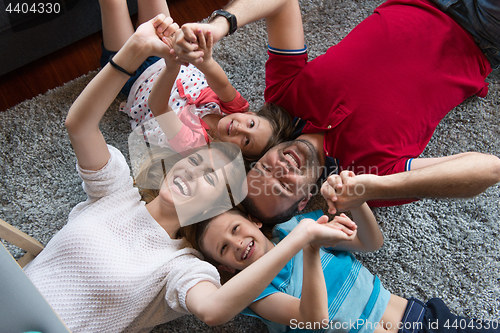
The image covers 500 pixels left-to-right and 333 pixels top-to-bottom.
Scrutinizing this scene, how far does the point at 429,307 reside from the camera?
105 cm

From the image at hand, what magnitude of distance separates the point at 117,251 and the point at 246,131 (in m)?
0.53

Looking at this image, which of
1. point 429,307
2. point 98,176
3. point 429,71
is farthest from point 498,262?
point 98,176

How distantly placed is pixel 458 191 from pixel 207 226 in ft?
2.34

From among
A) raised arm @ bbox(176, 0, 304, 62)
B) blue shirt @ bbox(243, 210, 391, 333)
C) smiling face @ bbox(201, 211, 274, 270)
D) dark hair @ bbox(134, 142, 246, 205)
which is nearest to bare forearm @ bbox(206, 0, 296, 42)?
raised arm @ bbox(176, 0, 304, 62)

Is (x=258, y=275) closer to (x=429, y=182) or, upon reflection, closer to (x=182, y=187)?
(x=182, y=187)

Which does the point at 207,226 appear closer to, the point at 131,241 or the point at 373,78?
the point at 131,241

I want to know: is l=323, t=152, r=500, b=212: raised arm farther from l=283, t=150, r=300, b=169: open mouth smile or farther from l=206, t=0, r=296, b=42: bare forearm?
l=206, t=0, r=296, b=42: bare forearm

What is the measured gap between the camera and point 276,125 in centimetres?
112

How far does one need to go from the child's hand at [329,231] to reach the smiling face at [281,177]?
0.74 feet

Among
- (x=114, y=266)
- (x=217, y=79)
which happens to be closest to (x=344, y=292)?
(x=114, y=266)

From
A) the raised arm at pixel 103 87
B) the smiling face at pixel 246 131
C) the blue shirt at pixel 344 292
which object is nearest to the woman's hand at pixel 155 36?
the raised arm at pixel 103 87

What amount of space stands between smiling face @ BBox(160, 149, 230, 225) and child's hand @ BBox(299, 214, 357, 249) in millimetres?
317

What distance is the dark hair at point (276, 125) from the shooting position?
111 cm

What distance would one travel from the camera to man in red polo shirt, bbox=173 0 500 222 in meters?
1.01
